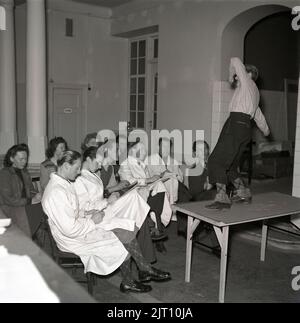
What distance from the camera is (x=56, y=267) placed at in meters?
2.03

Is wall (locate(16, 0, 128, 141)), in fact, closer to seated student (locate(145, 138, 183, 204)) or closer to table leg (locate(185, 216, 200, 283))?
seated student (locate(145, 138, 183, 204))

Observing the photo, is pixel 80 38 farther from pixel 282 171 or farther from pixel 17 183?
pixel 17 183

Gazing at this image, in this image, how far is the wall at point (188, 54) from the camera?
6.29m

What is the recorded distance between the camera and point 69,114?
8586mm

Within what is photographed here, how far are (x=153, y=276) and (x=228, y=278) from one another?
753mm

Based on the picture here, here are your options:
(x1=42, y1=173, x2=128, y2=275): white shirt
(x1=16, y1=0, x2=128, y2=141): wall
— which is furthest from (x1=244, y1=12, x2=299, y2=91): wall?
(x1=42, y1=173, x2=128, y2=275): white shirt

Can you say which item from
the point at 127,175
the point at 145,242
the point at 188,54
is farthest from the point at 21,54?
the point at 145,242

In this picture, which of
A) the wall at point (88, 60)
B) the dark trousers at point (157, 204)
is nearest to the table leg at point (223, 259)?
the dark trousers at point (157, 204)

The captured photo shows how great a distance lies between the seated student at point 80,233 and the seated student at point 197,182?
156cm

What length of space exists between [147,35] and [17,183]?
213 inches

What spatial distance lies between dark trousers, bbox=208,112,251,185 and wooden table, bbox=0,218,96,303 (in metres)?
1.61

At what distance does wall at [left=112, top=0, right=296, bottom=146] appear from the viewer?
6.29m

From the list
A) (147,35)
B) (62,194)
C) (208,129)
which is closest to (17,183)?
(62,194)

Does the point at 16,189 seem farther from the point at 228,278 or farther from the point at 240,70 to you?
the point at 240,70
